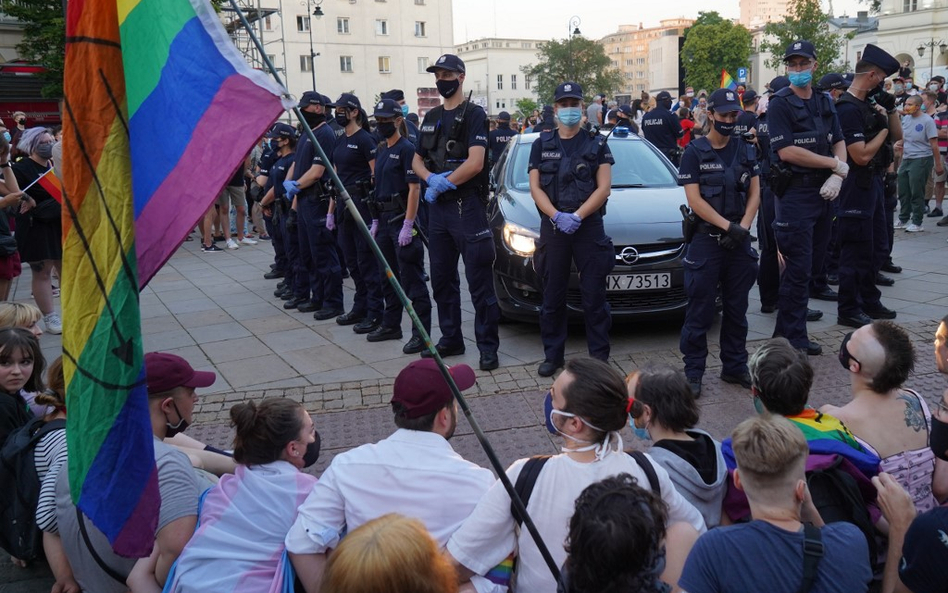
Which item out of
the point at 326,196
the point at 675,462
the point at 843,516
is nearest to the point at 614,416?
the point at 675,462

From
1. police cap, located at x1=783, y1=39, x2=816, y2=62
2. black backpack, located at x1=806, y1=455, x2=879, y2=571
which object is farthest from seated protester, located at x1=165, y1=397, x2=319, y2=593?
police cap, located at x1=783, y1=39, x2=816, y2=62

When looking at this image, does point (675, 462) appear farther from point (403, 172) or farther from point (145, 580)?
point (403, 172)

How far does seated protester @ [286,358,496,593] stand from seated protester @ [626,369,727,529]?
68 cm

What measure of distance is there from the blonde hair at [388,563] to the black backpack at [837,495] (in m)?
1.53

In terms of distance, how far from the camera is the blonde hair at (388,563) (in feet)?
Answer: 6.09

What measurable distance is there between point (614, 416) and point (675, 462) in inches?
16.1

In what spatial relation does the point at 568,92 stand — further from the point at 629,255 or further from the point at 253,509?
the point at 253,509

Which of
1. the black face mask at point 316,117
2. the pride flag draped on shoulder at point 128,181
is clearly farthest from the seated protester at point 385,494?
the black face mask at point 316,117

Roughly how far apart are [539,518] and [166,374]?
1717 millimetres

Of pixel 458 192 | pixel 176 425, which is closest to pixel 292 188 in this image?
pixel 458 192

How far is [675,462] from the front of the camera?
298 centimetres

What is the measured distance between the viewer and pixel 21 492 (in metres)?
3.71

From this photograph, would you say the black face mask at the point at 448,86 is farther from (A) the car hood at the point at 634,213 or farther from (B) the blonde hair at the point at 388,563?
(B) the blonde hair at the point at 388,563

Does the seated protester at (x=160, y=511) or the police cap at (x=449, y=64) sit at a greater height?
the police cap at (x=449, y=64)
